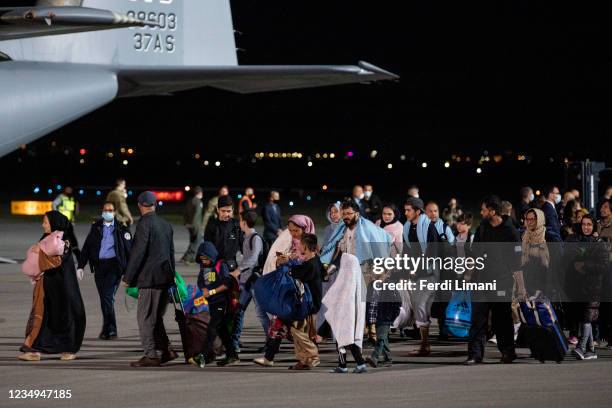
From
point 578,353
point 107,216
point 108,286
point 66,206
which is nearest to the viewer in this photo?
point 578,353

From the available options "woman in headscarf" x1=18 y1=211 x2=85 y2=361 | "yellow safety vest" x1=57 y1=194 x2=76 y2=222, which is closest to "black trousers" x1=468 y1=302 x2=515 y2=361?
"woman in headscarf" x1=18 y1=211 x2=85 y2=361

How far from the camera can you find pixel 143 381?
925cm

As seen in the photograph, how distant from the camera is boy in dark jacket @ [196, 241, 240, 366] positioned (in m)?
10.1

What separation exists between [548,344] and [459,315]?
1517mm

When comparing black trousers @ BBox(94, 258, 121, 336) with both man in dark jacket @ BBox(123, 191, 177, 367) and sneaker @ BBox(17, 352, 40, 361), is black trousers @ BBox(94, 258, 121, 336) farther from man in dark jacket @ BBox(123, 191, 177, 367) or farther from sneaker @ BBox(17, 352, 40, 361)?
man in dark jacket @ BBox(123, 191, 177, 367)

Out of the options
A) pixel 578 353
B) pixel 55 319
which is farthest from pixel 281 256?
pixel 578 353

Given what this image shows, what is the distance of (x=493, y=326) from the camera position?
412 inches

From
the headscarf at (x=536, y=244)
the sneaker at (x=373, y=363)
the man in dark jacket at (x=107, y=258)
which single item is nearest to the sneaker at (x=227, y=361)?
the sneaker at (x=373, y=363)

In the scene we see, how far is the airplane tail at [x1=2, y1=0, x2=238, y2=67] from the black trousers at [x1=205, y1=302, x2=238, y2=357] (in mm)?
10137

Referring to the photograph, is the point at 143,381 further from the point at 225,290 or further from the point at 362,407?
the point at 362,407

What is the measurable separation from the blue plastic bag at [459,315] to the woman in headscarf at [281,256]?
6.51 ft

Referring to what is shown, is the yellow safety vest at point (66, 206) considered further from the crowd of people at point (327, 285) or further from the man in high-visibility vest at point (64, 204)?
the crowd of people at point (327, 285)

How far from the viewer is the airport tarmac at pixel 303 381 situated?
27.2 ft

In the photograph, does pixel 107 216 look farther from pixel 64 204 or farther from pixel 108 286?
pixel 64 204
